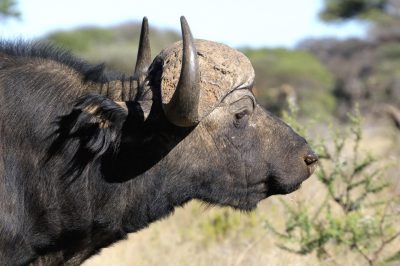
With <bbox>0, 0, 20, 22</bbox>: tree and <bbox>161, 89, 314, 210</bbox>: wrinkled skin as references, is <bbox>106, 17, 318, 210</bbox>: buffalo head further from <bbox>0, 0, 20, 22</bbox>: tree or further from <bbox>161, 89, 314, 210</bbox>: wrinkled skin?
<bbox>0, 0, 20, 22</bbox>: tree

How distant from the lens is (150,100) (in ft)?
20.1

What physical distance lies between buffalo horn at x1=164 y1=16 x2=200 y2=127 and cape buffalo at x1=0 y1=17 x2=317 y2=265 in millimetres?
22

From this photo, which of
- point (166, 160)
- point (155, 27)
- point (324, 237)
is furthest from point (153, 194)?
point (155, 27)

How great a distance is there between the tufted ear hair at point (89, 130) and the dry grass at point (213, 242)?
8.28 feet

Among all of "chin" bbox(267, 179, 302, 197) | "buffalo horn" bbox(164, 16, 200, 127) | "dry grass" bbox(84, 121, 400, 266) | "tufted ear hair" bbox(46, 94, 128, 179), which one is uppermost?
"buffalo horn" bbox(164, 16, 200, 127)

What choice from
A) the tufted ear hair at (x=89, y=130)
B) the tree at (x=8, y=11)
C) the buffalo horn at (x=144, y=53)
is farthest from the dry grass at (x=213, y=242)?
the tree at (x=8, y=11)

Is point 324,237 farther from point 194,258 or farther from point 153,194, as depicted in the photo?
point 153,194

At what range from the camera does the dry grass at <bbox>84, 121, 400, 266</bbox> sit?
9070 millimetres

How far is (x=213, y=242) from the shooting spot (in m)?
10.9

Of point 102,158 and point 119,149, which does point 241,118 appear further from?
point 102,158

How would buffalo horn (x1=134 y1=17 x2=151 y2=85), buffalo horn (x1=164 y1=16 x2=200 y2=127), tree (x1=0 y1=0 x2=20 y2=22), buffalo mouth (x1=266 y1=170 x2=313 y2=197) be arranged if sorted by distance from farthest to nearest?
1. tree (x1=0 y1=0 x2=20 y2=22)
2. buffalo horn (x1=134 y1=17 x2=151 y2=85)
3. buffalo mouth (x1=266 y1=170 x2=313 y2=197)
4. buffalo horn (x1=164 y1=16 x2=200 y2=127)

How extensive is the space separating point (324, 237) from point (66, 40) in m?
43.1

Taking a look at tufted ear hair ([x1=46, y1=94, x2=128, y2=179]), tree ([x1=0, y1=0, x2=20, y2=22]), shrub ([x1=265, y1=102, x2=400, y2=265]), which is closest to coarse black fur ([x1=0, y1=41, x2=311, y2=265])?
tufted ear hair ([x1=46, y1=94, x2=128, y2=179])

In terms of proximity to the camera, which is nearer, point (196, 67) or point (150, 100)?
point (196, 67)
